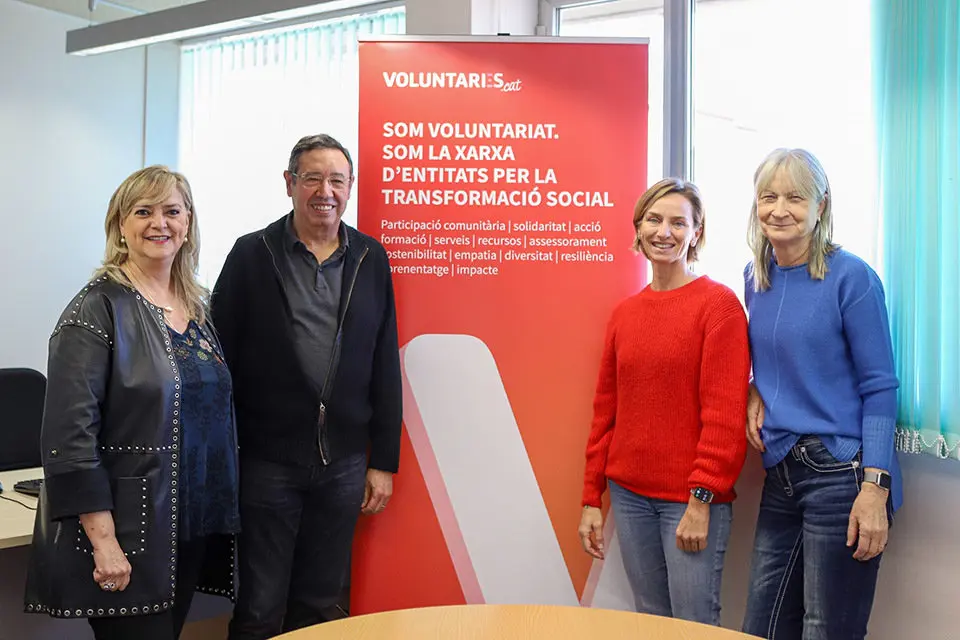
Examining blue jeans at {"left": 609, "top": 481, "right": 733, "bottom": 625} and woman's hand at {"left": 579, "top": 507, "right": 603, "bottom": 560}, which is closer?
blue jeans at {"left": 609, "top": 481, "right": 733, "bottom": 625}

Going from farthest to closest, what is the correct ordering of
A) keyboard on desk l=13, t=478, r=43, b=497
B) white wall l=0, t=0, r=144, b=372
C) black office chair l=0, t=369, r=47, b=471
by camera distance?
white wall l=0, t=0, r=144, b=372 → black office chair l=0, t=369, r=47, b=471 → keyboard on desk l=13, t=478, r=43, b=497

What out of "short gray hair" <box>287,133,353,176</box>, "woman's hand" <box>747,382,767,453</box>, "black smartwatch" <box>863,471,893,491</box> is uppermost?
"short gray hair" <box>287,133,353,176</box>

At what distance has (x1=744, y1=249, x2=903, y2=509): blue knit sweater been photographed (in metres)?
2.24

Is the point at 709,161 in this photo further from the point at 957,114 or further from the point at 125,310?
the point at 125,310

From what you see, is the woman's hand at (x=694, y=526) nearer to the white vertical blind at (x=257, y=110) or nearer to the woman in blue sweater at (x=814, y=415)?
the woman in blue sweater at (x=814, y=415)

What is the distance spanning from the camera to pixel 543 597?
9.34 ft

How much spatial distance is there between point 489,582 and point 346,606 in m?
0.50

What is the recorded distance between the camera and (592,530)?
105 inches

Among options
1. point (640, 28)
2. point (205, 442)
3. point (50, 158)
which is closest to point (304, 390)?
point (205, 442)

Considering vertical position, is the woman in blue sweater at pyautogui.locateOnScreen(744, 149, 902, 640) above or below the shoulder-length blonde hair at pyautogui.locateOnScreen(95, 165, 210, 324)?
below

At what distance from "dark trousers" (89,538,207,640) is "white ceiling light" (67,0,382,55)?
7.13ft

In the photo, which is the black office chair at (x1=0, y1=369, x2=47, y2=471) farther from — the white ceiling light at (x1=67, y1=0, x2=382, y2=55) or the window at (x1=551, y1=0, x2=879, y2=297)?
the window at (x1=551, y1=0, x2=879, y2=297)

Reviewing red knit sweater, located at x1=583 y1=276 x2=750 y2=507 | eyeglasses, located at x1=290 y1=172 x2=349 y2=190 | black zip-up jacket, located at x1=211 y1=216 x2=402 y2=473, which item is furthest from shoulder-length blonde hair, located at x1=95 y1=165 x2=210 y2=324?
red knit sweater, located at x1=583 y1=276 x2=750 y2=507

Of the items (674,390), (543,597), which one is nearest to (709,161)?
(674,390)
